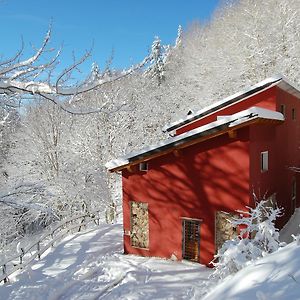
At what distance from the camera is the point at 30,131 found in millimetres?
24141

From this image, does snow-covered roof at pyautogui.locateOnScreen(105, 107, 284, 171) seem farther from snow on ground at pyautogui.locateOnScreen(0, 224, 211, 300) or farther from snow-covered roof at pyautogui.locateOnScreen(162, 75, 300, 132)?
snow on ground at pyautogui.locateOnScreen(0, 224, 211, 300)

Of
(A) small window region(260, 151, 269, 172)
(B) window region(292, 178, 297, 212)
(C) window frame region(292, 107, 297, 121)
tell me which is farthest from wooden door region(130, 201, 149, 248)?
(C) window frame region(292, 107, 297, 121)

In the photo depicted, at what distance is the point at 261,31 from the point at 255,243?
2579 centimetres

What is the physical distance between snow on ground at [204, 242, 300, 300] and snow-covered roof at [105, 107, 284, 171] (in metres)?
5.73

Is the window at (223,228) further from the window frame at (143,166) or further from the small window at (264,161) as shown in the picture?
the window frame at (143,166)

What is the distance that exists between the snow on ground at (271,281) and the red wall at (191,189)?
5.96 meters

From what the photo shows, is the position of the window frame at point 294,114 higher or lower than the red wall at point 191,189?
higher

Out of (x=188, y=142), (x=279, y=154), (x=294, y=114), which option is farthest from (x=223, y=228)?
(x=294, y=114)

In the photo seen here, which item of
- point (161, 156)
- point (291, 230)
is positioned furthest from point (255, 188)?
point (291, 230)

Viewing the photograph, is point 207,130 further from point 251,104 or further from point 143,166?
point 251,104

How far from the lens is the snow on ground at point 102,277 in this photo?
9266 millimetres

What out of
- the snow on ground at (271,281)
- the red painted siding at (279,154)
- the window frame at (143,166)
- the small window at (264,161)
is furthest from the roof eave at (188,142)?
the snow on ground at (271,281)

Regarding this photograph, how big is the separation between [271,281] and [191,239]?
26.0 ft

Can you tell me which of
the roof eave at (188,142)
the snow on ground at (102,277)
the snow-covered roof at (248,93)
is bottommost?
the snow on ground at (102,277)
